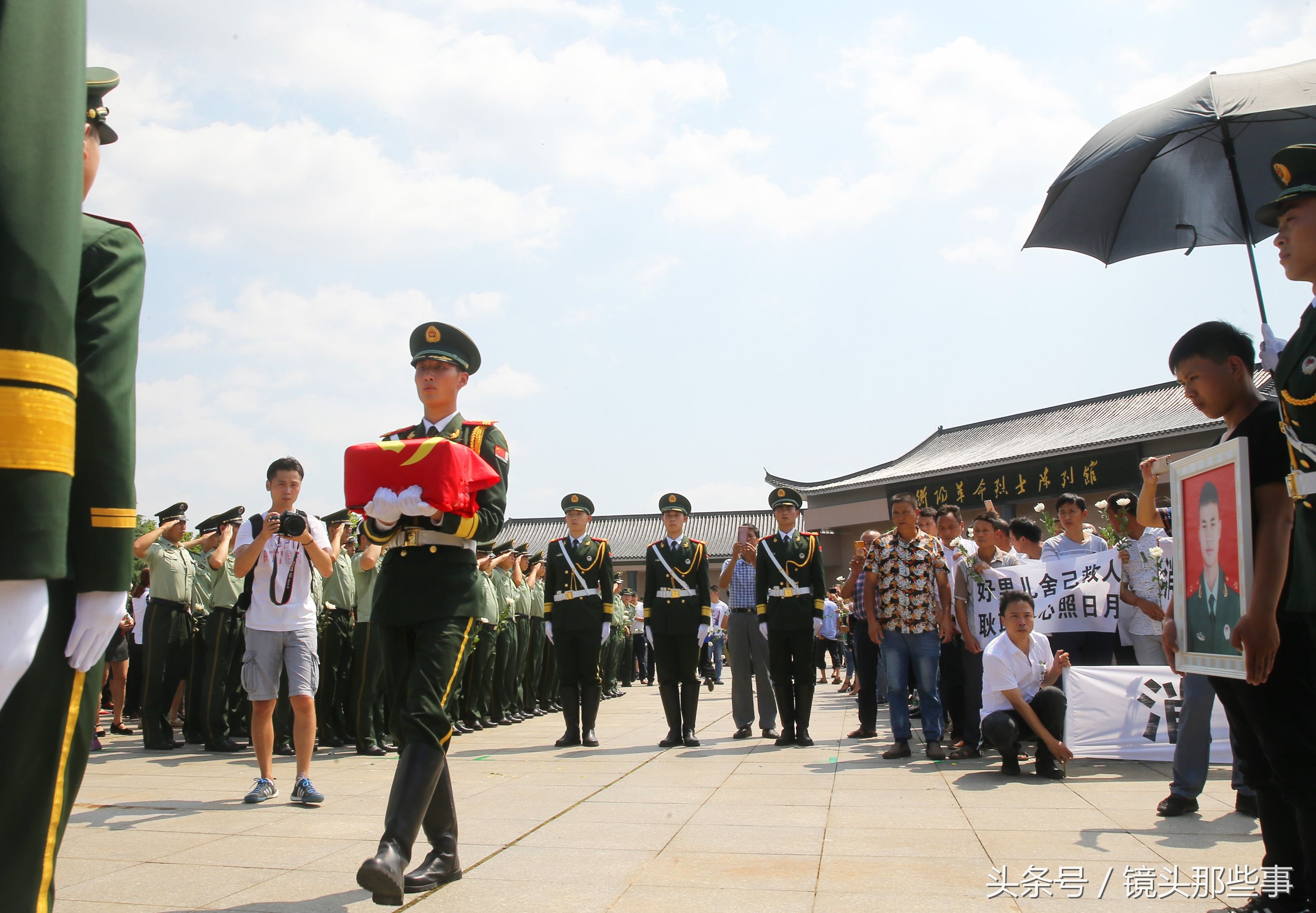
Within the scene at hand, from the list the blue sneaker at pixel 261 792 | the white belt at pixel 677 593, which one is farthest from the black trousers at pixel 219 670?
the white belt at pixel 677 593

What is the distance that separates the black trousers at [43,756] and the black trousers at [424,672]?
1784 millimetres

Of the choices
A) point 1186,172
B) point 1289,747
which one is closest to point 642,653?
point 1186,172

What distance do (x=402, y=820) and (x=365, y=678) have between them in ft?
17.9

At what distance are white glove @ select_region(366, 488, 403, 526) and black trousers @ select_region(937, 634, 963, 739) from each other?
5588mm

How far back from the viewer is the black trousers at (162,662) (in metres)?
8.53

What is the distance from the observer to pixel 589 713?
8.92m

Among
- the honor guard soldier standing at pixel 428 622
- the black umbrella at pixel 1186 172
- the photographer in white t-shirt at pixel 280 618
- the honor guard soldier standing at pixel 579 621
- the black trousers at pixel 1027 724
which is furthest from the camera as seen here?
the honor guard soldier standing at pixel 579 621

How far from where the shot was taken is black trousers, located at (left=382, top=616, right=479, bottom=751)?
3.52m

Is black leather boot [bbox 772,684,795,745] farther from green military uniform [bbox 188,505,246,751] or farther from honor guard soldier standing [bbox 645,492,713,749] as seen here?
green military uniform [bbox 188,505,246,751]

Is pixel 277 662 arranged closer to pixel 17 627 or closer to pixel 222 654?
pixel 222 654

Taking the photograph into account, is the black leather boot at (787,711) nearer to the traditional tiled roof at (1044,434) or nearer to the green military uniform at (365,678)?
the green military uniform at (365,678)

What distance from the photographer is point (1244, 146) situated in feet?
18.5

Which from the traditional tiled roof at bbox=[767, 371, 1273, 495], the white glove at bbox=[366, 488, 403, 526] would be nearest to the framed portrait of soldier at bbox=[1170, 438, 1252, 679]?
the white glove at bbox=[366, 488, 403, 526]

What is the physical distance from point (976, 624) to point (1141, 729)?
145 cm
